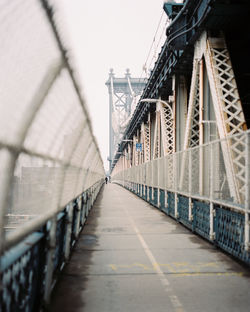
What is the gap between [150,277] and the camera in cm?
559

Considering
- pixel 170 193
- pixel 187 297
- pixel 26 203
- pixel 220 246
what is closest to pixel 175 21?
pixel 170 193

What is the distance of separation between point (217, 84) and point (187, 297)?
6.86 m

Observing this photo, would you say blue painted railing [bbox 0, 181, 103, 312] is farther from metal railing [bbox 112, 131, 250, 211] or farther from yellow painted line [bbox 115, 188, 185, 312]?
metal railing [bbox 112, 131, 250, 211]

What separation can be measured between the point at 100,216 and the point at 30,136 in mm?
11228

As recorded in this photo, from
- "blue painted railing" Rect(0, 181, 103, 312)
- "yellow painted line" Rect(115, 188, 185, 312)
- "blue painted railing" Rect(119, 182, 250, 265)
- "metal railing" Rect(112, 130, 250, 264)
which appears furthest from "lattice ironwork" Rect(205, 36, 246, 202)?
"blue painted railing" Rect(0, 181, 103, 312)

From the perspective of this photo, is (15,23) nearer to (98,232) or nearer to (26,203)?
(26,203)

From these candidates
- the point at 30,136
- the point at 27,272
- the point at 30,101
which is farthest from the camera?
the point at 27,272

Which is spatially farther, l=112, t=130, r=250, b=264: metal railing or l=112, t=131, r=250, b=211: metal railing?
l=112, t=131, r=250, b=211: metal railing

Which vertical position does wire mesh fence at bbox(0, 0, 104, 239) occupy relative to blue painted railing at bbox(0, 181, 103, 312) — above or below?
above

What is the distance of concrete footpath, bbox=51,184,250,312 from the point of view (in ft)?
14.6

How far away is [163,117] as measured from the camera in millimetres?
21562

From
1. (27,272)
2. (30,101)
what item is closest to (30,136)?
(30,101)

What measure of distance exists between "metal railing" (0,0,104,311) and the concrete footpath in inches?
35.6

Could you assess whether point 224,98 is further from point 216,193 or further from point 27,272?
point 27,272
